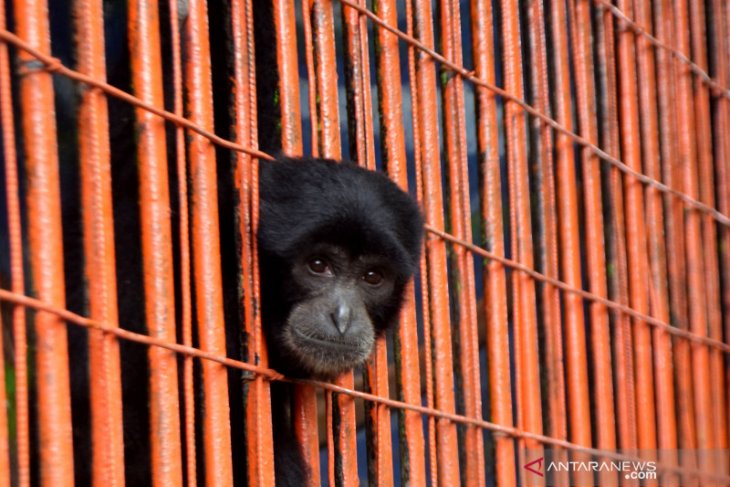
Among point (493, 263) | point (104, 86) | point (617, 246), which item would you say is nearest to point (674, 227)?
point (617, 246)

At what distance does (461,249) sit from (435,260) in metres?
0.12

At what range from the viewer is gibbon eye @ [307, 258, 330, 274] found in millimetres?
3137

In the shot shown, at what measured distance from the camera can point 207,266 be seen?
232 centimetres

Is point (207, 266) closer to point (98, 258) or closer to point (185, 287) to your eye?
point (185, 287)

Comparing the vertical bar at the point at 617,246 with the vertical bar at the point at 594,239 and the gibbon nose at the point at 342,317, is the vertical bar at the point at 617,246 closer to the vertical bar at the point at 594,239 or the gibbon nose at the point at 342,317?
the vertical bar at the point at 594,239

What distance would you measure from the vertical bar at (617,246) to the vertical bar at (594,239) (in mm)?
47

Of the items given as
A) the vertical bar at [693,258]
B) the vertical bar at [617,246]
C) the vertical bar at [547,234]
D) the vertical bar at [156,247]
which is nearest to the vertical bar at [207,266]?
the vertical bar at [156,247]

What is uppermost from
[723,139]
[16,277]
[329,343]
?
[723,139]

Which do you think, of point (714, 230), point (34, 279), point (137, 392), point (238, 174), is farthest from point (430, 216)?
point (714, 230)

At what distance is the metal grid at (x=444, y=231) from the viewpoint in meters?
2.01

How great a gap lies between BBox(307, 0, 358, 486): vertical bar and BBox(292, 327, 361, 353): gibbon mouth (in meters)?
0.27

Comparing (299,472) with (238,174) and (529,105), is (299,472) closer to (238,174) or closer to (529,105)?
(238,174)

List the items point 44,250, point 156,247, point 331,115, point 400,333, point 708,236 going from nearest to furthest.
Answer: point 44,250, point 156,247, point 331,115, point 400,333, point 708,236

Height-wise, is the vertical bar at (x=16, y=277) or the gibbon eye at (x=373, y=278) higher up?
the gibbon eye at (x=373, y=278)
